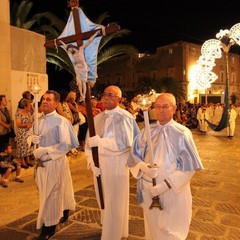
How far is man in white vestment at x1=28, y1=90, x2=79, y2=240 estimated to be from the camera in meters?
4.43

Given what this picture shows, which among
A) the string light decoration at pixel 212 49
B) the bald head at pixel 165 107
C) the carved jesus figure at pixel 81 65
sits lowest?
the bald head at pixel 165 107

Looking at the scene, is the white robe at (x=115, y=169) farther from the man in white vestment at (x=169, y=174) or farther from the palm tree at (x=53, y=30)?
the palm tree at (x=53, y=30)

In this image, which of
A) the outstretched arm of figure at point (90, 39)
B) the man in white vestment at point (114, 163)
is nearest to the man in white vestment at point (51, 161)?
the man in white vestment at point (114, 163)

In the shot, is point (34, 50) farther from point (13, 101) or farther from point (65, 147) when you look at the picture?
point (65, 147)

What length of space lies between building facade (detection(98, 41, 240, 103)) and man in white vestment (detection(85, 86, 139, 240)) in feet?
116

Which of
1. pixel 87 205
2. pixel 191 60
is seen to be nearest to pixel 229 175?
pixel 87 205

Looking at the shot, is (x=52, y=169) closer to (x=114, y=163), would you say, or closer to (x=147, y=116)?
(x=114, y=163)

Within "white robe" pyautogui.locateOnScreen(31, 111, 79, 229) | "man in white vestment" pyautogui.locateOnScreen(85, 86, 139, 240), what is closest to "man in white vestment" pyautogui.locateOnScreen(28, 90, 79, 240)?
"white robe" pyautogui.locateOnScreen(31, 111, 79, 229)

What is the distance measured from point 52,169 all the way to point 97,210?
1468mm

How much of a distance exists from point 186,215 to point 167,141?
0.80 meters

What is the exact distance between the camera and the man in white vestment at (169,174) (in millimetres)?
3287

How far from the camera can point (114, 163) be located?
422cm

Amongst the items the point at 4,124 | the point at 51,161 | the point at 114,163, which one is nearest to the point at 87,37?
the point at 114,163

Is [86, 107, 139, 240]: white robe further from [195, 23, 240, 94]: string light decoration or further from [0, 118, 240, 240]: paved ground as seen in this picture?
[195, 23, 240, 94]: string light decoration
